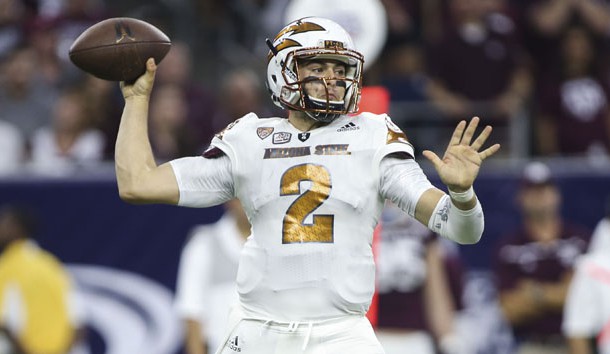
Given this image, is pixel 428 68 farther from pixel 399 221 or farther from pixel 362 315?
pixel 362 315

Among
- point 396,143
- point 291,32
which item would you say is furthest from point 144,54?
point 396,143

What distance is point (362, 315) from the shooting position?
4.64 m

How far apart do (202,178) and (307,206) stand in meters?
0.43

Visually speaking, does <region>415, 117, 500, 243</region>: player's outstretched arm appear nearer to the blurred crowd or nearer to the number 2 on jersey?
the number 2 on jersey

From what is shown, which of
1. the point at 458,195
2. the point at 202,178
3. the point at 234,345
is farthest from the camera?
the point at 202,178

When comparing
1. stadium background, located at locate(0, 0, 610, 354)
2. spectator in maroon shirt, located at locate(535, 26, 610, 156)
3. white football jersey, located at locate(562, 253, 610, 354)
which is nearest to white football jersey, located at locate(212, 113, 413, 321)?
white football jersey, located at locate(562, 253, 610, 354)

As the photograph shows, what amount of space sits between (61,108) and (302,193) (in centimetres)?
560

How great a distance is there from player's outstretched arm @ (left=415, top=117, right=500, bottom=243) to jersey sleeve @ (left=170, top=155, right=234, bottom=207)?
29.5 inches

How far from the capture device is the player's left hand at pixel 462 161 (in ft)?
14.3

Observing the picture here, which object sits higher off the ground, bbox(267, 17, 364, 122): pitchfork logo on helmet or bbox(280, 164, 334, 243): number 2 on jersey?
bbox(267, 17, 364, 122): pitchfork logo on helmet

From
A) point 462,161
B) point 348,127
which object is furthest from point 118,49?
point 462,161

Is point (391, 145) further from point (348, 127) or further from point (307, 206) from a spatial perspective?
point (307, 206)

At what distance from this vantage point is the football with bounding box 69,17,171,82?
190 inches

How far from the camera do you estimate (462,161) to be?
4.41 metres
